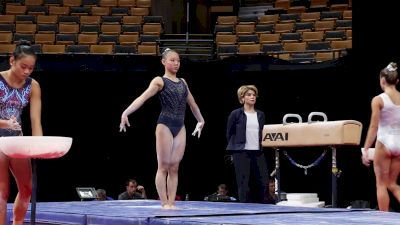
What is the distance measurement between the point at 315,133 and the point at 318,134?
0.16 ft

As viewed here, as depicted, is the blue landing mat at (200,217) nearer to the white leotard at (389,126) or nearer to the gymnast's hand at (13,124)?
the white leotard at (389,126)

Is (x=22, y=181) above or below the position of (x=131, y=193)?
above

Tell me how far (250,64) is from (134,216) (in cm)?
634

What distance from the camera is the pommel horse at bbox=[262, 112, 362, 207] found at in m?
7.87

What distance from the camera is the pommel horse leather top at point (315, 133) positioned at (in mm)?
7879

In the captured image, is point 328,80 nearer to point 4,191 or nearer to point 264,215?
point 264,215

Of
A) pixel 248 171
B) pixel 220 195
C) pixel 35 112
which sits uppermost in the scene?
pixel 35 112

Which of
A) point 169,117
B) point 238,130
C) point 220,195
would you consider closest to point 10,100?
point 169,117

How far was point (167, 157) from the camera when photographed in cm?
616

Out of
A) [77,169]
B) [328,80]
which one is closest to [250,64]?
[328,80]

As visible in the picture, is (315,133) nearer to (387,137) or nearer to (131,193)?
(387,137)

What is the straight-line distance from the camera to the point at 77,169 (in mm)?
12273

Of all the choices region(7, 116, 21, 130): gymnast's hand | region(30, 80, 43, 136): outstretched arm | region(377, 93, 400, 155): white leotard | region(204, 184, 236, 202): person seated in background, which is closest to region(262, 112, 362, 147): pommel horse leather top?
region(377, 93, 400, 155): white leotard

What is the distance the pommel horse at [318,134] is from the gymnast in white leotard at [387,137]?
156cm
